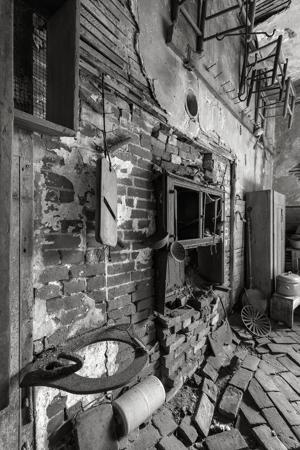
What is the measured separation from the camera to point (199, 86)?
8.50ft

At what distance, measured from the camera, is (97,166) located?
136cm

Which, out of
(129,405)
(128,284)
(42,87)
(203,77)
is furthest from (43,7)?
(129,405)

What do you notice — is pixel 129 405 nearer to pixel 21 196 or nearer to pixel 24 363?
pixel 24 363

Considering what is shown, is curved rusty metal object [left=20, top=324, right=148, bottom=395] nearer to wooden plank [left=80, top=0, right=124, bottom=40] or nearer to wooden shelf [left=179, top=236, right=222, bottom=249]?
wooden shelf [left=179, top=236, right=222, bottom=249]

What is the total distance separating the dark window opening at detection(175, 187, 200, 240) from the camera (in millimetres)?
2227

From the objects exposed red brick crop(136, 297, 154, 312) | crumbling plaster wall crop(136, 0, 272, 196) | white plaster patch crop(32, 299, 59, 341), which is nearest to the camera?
white plaster patch crop(32, 299, 59, 341)

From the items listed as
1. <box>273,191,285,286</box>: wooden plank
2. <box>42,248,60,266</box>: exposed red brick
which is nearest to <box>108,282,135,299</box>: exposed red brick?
<box>42,248,60,266</box>: exposed red brick

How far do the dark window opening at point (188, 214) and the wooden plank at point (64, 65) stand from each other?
1.29m

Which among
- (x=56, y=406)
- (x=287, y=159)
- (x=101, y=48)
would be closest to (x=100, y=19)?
(x=101, y=48)

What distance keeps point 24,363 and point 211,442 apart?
1.41 m

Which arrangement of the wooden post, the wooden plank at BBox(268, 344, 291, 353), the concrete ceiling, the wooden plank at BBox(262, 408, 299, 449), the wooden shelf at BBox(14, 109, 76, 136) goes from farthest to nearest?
the concrete ceiling, the wooden plank at BBox(268, 344, 291, 353), the wooden plank at BBox(262, 408, 299, 449), the wooden shelf at BBox(14, 109, 76, 136), the wooden post

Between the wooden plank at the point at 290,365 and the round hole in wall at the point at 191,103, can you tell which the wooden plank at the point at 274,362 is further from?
the round hole in wall at the point at 191,103

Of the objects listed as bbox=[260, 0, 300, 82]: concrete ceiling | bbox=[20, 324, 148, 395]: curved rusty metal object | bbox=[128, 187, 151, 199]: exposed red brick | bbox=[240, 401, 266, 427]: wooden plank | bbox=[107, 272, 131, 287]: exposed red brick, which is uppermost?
bbox=[260, 0, 300, 82]: concrete ceiling

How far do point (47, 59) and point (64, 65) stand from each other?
16cm
